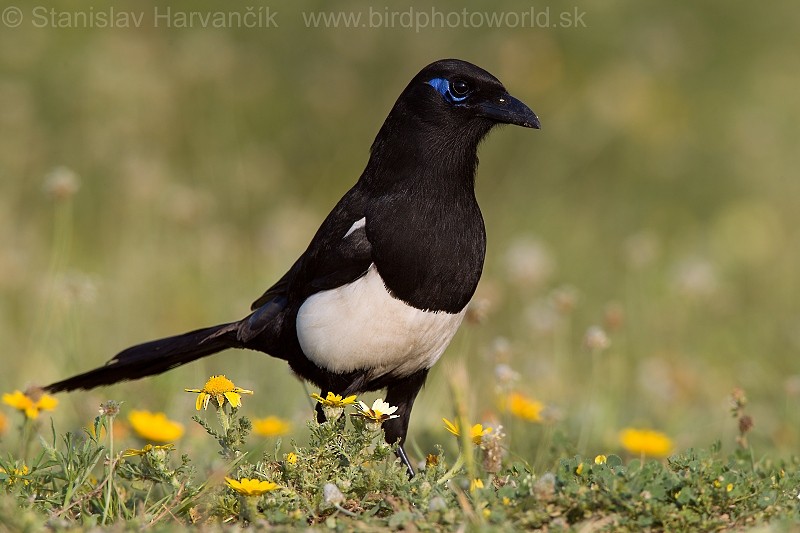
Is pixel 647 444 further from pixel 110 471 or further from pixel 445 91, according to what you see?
pixel 110 471

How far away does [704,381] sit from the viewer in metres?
5.69

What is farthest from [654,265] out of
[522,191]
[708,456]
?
[708,456]

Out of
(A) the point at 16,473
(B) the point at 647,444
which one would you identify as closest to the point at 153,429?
(A) the point at 16,473

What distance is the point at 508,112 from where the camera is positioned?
372cm

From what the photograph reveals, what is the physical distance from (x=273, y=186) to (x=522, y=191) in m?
1.67

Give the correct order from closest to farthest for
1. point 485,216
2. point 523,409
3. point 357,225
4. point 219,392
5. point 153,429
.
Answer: point 219,392 → point 153,429 → point 357,225 → point 523,409 → point 485,216

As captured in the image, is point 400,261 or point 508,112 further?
point 508,112

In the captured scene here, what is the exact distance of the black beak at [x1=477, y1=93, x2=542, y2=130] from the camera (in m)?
3.69

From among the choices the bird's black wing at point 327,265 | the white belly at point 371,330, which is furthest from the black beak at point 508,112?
the white belly at point 371,330

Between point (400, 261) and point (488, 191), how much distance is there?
4.56m

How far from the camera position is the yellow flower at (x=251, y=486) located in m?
2.81

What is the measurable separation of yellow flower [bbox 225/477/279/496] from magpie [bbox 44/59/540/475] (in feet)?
2.53

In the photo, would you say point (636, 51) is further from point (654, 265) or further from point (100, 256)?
point (100, 256)

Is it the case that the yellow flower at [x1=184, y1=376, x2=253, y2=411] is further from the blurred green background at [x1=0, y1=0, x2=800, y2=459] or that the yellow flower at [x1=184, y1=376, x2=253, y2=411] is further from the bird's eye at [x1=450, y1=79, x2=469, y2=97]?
the blurred green background at [x1=0, y1=0, x2=800, y2=459]
